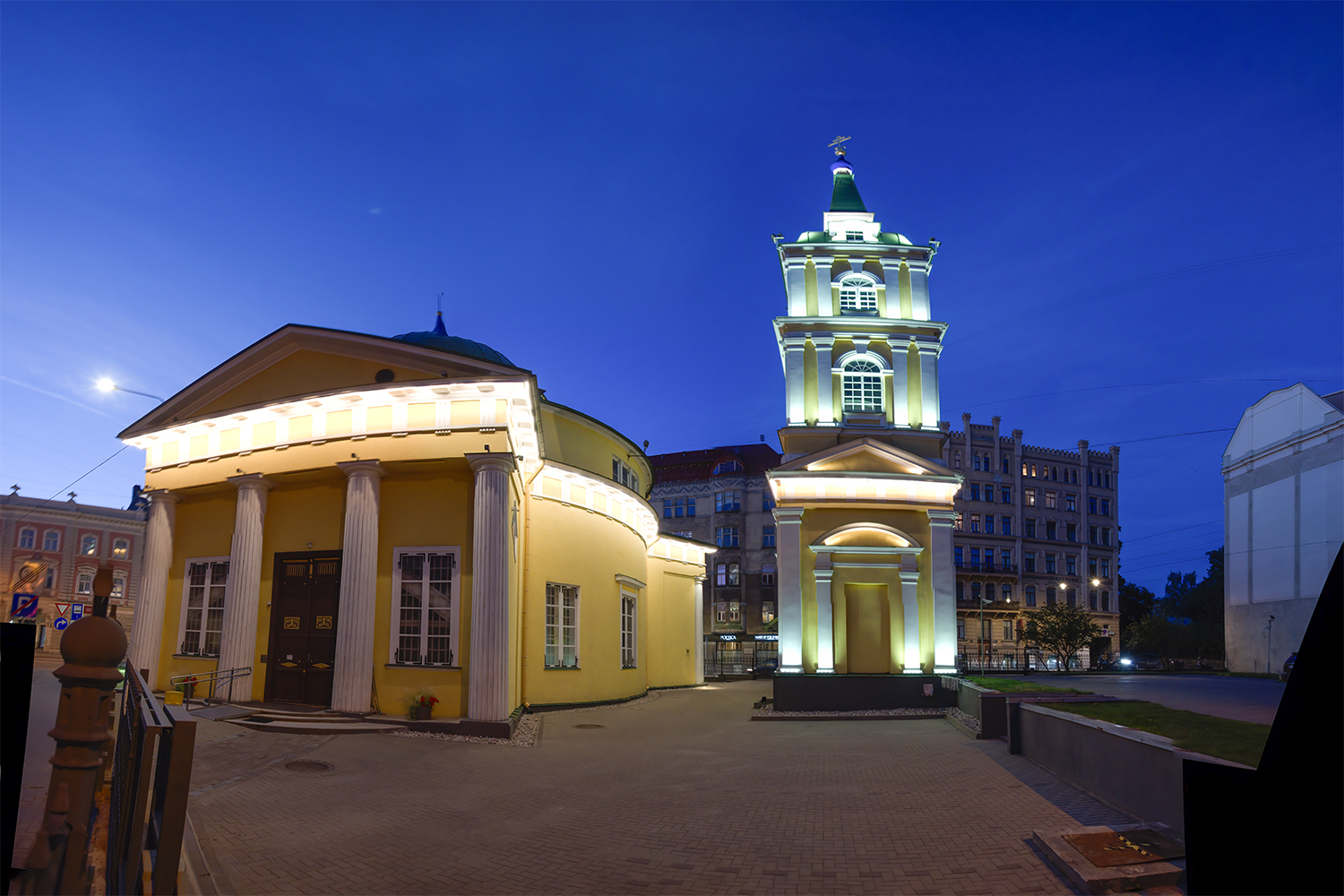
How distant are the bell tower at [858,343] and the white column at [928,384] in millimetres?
31

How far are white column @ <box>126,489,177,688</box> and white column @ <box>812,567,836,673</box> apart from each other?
17.9m

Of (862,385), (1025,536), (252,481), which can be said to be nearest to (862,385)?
(862,385)

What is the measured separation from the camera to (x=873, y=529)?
83.9ft

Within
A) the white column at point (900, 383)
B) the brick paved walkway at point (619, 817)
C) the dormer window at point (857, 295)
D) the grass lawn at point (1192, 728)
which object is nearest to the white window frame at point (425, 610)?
the brick paved walkway at point (619, 817)

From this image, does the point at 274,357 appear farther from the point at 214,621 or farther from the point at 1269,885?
the point at 1269,885

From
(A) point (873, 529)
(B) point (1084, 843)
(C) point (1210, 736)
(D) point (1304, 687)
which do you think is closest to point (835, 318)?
(A) point (873, 529)

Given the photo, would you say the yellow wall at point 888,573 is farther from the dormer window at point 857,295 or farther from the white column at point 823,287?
the dormer window at point 857,295

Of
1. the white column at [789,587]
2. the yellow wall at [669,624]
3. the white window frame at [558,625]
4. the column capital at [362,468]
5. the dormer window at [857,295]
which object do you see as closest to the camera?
the column capital at [362,468]

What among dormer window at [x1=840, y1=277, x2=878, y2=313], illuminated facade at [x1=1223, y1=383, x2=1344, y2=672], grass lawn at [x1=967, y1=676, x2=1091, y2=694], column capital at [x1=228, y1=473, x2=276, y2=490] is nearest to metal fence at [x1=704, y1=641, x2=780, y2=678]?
dormer window at [x1=840, y1=277, x2=878, y2=313]

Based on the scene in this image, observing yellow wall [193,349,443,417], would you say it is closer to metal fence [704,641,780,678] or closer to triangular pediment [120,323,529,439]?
triangular pediment [120,323,529,439]

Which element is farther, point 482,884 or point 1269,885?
point 482,884

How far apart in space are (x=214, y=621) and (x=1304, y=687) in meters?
22.3

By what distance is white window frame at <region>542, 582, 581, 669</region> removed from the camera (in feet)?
72.2

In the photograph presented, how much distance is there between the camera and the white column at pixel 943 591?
992 inches
